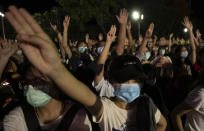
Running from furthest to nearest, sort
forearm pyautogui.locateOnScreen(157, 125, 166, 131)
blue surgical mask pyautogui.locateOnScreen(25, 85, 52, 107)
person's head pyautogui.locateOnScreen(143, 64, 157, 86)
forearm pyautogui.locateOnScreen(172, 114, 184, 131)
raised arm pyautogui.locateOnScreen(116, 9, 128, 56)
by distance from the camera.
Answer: raised arm pyautogui.locateOnScreen(116, 9, 128, 56) < person's head pyautogui.locateOnScreen(143, 64, 157, 86) < forearm pyautogui.locateOnScreen(172, 114, 184, 131) < forearm pyautogui.locateOnScreen(157, 125, 166, 131) < blue surgical mask pyautogui.locateOnScreen(25, 85, 52, 107)

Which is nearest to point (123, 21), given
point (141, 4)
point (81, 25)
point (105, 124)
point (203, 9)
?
point (105, 124)

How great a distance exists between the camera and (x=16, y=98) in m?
4.08

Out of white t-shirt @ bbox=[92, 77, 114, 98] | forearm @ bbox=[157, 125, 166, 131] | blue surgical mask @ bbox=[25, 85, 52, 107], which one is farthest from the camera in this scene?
white t-shirt @ bbox=[92, 77, 114, 98]

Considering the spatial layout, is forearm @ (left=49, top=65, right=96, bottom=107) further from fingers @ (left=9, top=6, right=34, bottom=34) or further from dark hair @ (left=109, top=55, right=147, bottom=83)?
dark hair @ (left=109, top=55, right=147, bottom=83)

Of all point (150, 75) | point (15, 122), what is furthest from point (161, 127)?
point (15, 122)

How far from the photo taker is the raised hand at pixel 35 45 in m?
1.20

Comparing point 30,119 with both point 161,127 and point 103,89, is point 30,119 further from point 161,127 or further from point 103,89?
point 161,127

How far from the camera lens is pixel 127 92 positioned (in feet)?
6.24

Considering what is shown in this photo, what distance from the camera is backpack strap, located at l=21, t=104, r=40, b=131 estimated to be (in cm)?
177

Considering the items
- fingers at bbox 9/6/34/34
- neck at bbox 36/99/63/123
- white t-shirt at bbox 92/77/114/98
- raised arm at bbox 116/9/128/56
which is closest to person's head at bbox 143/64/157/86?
raised arm at bbox 116/9/128/56

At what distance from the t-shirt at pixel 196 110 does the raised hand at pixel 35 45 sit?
1624 millimetres

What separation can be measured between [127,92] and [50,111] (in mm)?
849

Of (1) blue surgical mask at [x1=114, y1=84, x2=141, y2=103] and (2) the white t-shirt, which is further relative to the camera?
(2) the white t-shirt

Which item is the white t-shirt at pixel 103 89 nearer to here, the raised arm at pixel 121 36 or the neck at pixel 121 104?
the neck at pixel 121 104
